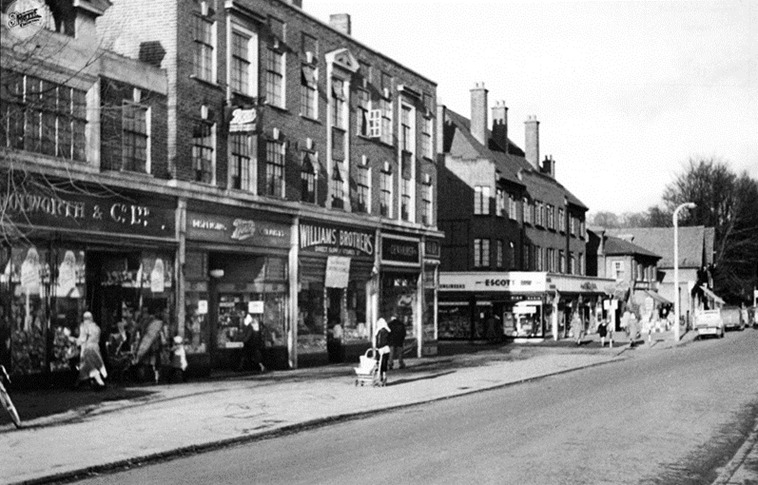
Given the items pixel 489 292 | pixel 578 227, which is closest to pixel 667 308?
pixel 578 227

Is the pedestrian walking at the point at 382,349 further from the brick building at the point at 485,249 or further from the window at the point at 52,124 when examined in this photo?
the brick building at the point at 485,249

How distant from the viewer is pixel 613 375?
29.0m

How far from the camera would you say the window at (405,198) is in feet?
126

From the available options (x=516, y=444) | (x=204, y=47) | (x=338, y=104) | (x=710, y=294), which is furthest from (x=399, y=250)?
(x=710, y=294)

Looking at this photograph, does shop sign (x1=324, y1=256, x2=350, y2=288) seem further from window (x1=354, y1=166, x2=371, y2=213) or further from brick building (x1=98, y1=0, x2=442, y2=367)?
window (x1=354, y1=166, x2=371, y2=213)

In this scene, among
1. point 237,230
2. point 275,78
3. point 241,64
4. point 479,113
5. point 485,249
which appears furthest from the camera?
point 479,113

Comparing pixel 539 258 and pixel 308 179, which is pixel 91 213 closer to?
pixel 308 179

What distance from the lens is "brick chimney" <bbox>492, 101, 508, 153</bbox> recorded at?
63406 millimetres

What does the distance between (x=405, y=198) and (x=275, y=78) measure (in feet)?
34.9

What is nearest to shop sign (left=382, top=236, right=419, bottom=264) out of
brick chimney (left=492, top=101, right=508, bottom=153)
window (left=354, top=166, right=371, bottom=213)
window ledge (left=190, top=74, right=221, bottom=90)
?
window (left=354, top=166, right=371, bottom=213)

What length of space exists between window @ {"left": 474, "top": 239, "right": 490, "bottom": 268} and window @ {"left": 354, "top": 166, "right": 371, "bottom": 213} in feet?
67.5

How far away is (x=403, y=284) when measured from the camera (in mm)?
38500

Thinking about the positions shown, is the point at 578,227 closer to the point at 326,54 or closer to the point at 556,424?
the point at 326,54

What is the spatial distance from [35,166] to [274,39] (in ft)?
38.8
